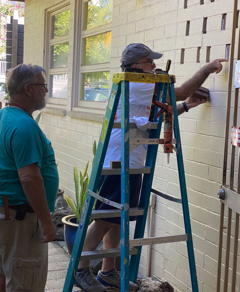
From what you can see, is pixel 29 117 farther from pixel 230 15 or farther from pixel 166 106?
pixel 230 15

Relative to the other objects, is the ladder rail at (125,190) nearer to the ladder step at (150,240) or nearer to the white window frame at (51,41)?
the ladder step at (150,240)

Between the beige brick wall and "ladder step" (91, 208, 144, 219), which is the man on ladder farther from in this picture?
"ladder step" (91, 208, 144, 219)

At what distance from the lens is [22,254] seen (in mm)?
2844

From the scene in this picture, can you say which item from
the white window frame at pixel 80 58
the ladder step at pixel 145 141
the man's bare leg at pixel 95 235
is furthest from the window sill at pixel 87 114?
the ladder step at pixel 145 141

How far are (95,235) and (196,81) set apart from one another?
1.38 metres

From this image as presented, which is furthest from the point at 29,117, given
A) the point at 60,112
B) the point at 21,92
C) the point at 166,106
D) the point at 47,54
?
the point at 47,54

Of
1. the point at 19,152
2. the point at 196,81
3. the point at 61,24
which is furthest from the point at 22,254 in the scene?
the point at 61,24

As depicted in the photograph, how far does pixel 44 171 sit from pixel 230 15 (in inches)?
65.5

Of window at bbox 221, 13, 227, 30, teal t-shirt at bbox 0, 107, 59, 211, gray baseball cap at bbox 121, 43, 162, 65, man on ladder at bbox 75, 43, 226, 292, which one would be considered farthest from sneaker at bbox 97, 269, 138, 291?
window at bbox 221, 13, 227, 30

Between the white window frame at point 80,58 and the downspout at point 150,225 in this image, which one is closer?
the downspout at point 150,225

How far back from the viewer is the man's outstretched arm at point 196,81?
3340 mm

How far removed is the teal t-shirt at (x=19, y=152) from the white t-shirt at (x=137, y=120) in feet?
1.85

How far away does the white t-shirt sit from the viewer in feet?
10.2

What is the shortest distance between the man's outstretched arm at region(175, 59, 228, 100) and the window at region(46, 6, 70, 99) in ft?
14.1
